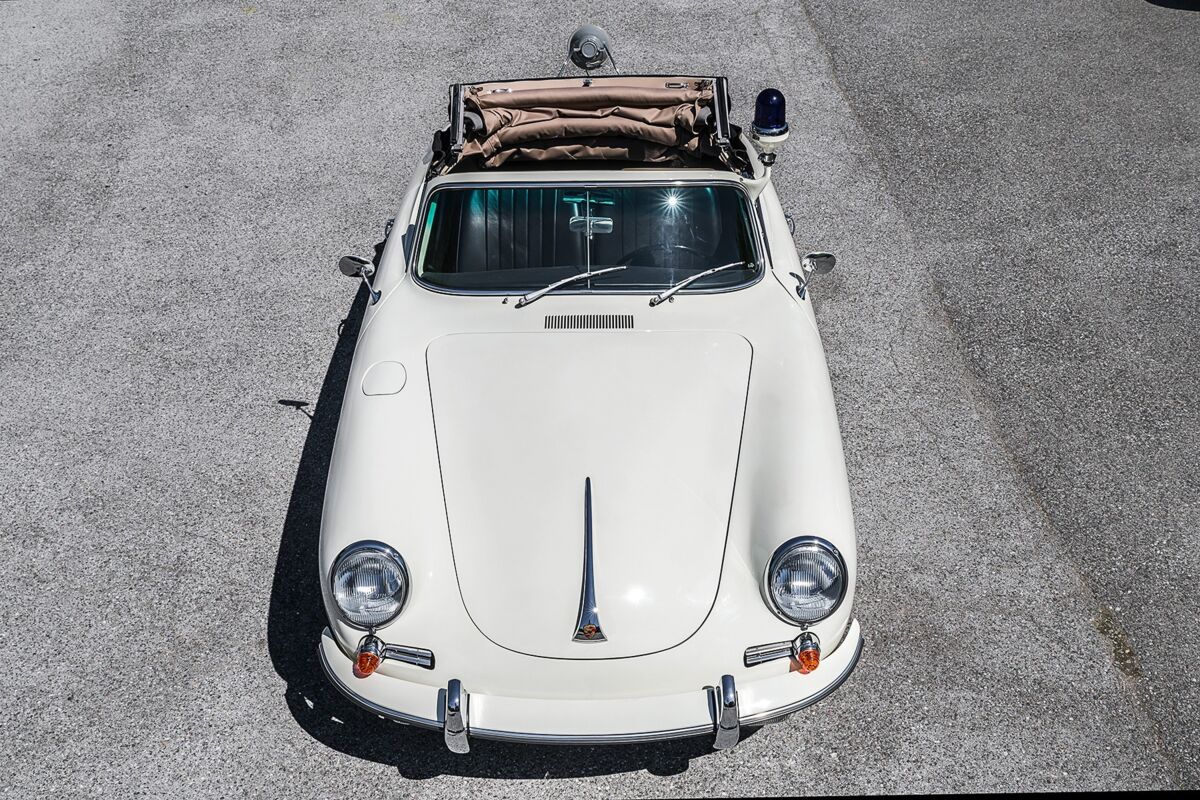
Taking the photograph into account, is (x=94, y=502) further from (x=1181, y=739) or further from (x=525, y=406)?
(x=1181, y=739)

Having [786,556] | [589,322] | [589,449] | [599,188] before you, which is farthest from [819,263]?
[786,556]

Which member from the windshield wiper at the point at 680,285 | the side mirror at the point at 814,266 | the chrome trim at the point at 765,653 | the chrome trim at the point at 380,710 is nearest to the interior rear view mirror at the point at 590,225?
the windshield wiper at the point at 680,285

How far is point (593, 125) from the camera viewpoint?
15.9 ft

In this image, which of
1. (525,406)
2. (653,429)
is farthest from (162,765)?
(653,429)

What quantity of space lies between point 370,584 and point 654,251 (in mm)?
1966

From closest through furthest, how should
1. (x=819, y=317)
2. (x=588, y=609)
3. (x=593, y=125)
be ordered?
(x=588, y=609) → (x=593, y=125) → (x=819, y=317)

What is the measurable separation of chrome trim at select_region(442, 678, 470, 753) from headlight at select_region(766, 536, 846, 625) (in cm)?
115

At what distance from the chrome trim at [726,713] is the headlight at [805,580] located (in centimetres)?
33

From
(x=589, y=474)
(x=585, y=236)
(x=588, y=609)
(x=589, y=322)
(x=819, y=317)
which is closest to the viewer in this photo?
(x=588, y=609)

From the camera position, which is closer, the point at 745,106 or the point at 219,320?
the point at 219,320

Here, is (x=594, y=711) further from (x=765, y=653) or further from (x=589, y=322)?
(x=589, y=322)

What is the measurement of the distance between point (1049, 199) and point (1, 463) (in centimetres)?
695

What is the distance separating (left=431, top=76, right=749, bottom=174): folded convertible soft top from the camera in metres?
4.83

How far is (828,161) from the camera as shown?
23.7 feet
